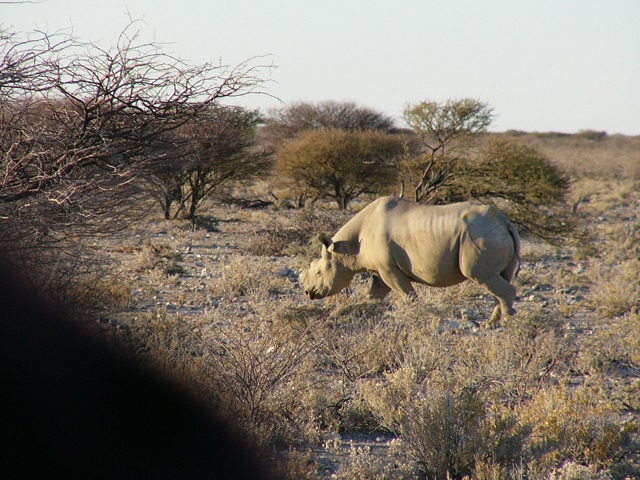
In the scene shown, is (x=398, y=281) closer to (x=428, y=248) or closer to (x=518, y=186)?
(x=428, y=248)

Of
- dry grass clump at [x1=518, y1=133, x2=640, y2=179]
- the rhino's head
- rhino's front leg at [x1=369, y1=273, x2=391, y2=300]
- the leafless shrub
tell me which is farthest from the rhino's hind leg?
dry grass clump at [x1=518, y1=133, x2=640, y2=179]

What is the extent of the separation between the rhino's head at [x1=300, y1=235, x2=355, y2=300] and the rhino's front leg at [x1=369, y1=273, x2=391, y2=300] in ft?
1.01

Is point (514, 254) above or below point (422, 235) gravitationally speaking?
below

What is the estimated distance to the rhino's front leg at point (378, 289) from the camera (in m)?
9.60

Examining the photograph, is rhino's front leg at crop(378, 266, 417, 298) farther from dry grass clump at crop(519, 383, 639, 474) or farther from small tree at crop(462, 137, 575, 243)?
small tree at crop(462, 137, 575, 243)

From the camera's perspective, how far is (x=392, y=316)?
26.9 ft

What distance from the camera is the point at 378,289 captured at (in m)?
9.62

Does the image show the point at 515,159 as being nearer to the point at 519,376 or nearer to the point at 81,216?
the point at 519,376

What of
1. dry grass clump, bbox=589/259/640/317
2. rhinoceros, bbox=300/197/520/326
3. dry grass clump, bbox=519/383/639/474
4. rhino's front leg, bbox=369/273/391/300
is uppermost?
rhinoceros, bbox=300/197/520/326

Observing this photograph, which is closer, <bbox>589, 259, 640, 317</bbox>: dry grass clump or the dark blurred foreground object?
the dark blurred foreground object

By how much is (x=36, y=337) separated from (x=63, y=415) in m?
0.69

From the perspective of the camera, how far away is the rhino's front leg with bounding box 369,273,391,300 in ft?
31.5

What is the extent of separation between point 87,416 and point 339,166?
1733cm

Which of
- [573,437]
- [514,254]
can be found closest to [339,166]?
[514,254]
